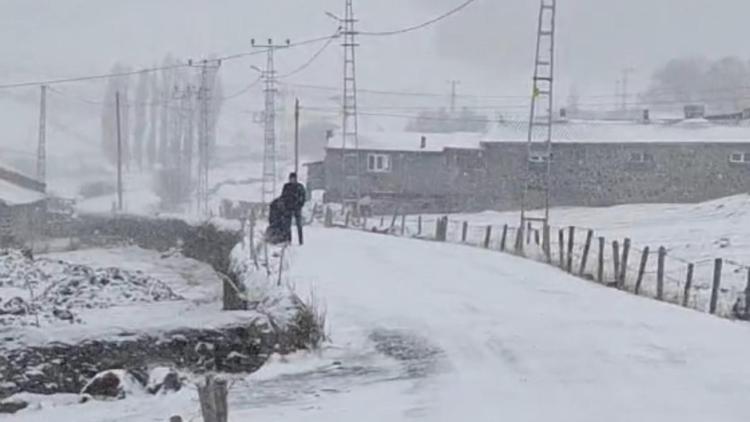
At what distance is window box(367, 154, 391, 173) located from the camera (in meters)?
58.8

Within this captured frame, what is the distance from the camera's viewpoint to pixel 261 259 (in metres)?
17.7

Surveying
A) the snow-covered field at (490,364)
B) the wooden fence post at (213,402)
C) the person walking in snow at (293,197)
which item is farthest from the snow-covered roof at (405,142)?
the wooden fence post at (213,402)

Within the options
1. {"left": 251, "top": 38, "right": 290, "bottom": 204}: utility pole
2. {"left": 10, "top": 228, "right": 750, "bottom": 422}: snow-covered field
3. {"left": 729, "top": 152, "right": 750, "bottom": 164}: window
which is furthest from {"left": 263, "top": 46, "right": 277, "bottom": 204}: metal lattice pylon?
{"left": 10, "top": 228, "right": 750, "bottom": 422}: snow-covered field

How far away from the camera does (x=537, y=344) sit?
10.9m

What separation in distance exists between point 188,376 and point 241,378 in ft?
1.70

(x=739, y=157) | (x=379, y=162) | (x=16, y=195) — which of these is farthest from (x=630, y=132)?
(x=16, y=195)

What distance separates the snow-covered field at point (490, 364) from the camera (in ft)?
26.7

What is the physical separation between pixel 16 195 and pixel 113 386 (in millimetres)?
51011

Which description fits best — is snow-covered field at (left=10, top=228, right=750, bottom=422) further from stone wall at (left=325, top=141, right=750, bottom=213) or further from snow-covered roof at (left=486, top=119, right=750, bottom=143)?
snow-covered roof at (left=486, top=119, right=750, bottom=143)

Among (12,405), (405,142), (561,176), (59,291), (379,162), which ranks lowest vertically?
(59,291)

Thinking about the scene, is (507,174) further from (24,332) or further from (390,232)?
(24,332)

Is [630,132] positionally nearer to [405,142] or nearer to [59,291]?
[405,142]

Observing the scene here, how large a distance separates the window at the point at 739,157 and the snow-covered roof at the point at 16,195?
37.5 m

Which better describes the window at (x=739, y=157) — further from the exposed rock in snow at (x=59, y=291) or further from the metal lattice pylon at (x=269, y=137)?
the exposed rock in snow at (x=59, y=291)
